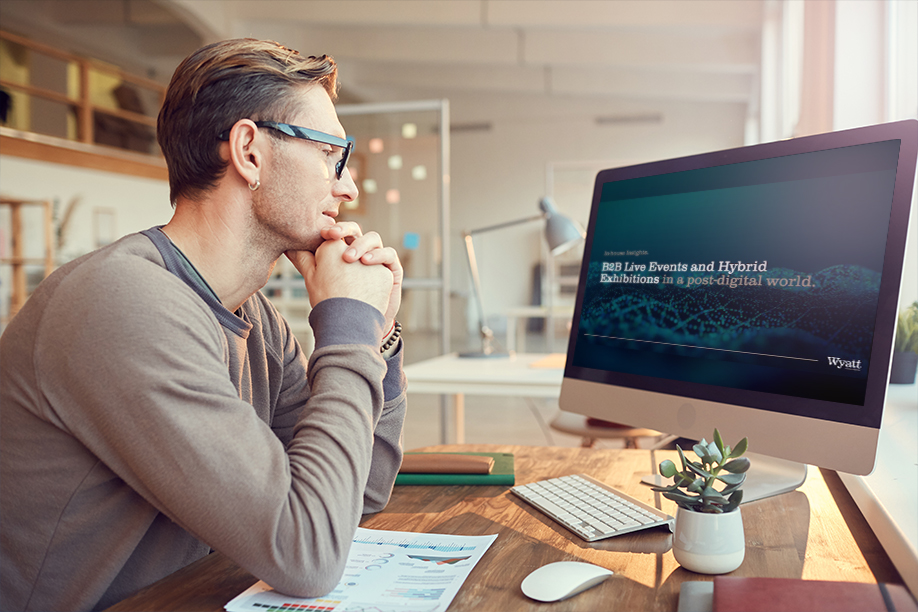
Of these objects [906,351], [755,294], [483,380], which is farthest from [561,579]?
[483,380]

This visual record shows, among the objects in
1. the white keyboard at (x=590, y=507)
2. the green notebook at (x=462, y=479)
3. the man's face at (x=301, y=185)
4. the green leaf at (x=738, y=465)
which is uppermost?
the man's face at (x=301, y=185)

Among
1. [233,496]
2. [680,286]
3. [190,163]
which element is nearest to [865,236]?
[680,286]

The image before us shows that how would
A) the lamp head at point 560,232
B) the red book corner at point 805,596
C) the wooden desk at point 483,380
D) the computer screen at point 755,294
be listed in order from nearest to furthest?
the red book corner at point 805,596
the computer screen at point 755,294
the wooden desk at point 483,380
the lamp head at point 560,232

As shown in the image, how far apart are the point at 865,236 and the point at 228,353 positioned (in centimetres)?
84

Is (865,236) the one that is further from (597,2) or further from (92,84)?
(92,84)

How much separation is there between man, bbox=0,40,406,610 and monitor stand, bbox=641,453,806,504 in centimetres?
53

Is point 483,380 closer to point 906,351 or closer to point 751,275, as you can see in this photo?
point 906,351

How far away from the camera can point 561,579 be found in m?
0.72

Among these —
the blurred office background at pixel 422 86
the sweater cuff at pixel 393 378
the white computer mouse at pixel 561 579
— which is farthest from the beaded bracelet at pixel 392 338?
the blurred office background at pixel 422 86

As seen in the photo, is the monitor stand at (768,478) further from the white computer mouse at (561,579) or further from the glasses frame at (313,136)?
the glasses frame at (313,136)

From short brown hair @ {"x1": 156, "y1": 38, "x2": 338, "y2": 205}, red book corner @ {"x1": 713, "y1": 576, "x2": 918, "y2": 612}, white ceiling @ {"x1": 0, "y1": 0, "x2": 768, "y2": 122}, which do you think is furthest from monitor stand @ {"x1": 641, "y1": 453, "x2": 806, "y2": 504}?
white ceiling @ {"x1": 0, "y1": 0, "x2": 768, "y2": 122}

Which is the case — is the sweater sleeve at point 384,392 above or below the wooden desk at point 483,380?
above

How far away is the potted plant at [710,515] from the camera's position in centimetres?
75

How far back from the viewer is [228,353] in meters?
0.96
